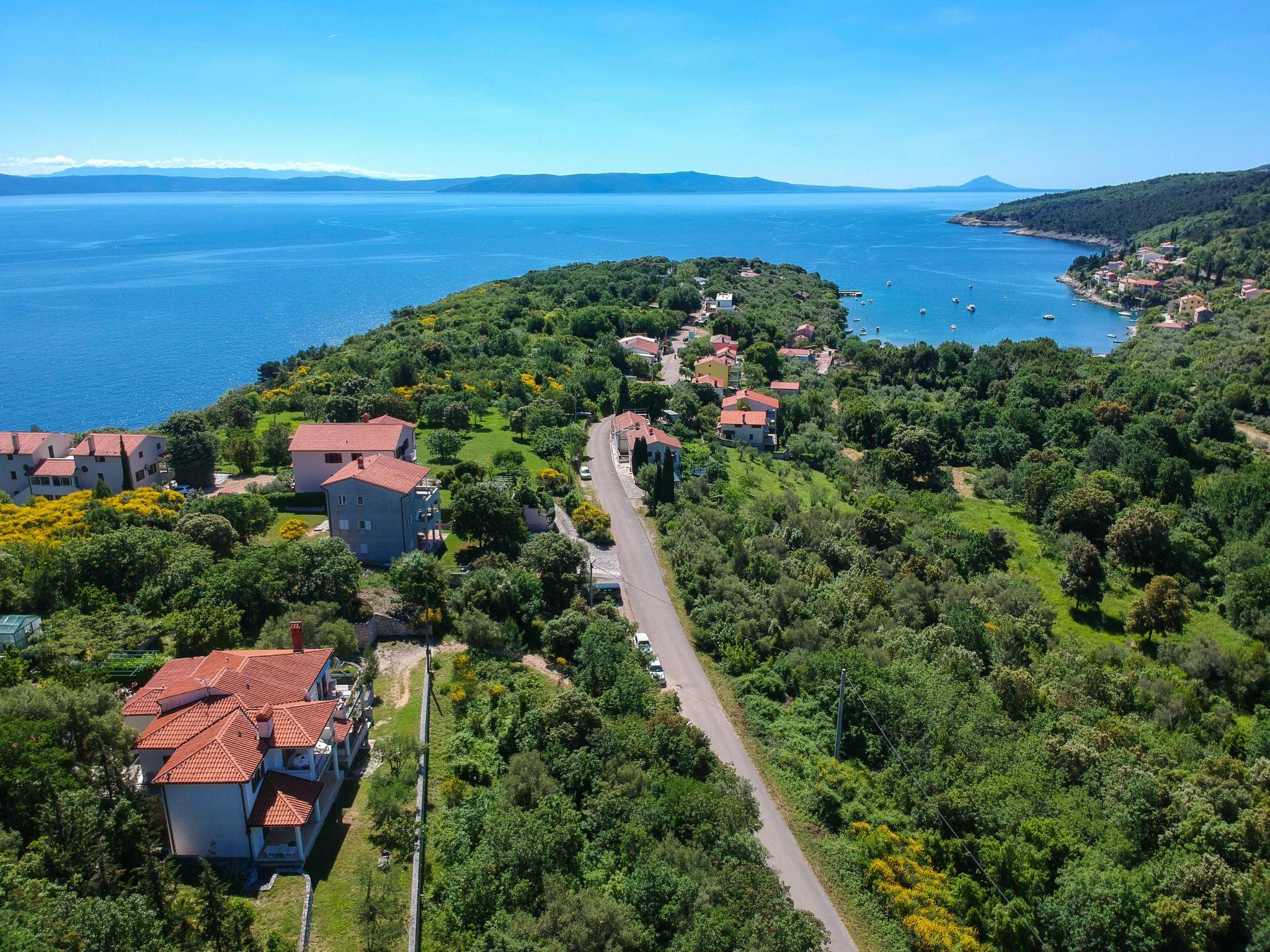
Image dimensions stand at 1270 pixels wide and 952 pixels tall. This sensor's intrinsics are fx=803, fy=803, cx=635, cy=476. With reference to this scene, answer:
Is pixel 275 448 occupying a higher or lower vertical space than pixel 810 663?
higher

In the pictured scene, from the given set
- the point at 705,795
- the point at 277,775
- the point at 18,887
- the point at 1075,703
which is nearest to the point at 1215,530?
the point at 1075,703

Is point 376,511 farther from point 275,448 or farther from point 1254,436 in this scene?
point 1254,436

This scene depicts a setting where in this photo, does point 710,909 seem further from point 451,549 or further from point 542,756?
point 451,549

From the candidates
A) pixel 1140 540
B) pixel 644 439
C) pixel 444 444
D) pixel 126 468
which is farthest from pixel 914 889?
pixel 126 468

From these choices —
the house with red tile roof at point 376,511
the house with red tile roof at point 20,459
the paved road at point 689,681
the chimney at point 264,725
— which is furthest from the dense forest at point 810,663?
the house with red tile roof at point 20,459

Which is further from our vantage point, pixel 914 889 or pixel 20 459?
pixel 20 459

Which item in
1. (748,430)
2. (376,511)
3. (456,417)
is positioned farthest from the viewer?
(748,430)

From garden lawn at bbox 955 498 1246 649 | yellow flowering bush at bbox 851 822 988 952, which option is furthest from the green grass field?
yellow flowering bush at bbox 851 822 988 952
